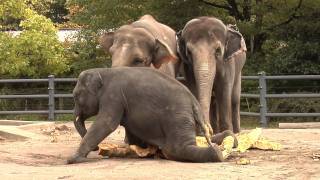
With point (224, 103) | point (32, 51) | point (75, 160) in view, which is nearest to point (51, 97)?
point (32, 51)

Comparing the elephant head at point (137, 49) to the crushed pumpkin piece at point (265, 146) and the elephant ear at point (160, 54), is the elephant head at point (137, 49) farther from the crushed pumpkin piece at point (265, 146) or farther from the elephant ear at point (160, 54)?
the crushed pumpkin piece at point (265, 146)

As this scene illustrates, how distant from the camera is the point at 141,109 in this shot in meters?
8.09

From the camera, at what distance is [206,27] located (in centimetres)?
976

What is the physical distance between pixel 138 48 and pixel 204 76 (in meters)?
0.99

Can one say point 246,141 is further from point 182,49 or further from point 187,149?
point 182,49

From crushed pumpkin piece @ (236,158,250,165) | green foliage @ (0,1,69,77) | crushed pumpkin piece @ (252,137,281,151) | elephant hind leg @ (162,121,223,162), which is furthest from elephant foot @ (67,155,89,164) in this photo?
green foliage @ (0,1,69,77)

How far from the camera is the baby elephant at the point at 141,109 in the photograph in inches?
312

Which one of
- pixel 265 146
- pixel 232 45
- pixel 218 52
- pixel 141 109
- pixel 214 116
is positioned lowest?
pixel 265 146

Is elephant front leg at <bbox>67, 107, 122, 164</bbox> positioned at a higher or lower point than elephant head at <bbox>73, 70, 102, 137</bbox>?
lower

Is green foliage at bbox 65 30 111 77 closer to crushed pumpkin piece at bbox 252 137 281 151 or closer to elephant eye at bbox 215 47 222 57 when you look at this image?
elephant eye at bbox 215 47 222 57

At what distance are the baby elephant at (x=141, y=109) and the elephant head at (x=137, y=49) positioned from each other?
2.75ft

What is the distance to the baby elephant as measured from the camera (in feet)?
26.0

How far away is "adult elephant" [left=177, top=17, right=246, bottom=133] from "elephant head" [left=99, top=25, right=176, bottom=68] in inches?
15.7

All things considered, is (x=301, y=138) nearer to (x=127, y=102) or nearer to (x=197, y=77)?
(x=197, y=77)
